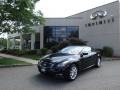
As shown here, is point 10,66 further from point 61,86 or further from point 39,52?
point 39,52

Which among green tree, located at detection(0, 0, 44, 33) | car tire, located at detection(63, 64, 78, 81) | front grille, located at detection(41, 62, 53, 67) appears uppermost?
green tree, located at detection(0, 0, 44, 33)

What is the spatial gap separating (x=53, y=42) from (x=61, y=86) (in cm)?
2130

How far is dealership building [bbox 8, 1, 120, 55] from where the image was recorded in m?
22.1

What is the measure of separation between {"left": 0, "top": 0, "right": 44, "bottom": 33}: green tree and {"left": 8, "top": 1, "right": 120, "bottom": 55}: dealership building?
3504 mm

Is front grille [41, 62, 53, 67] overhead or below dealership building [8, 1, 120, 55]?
below

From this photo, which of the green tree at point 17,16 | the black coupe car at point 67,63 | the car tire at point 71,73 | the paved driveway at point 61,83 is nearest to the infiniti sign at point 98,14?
the green tree at point 17,16

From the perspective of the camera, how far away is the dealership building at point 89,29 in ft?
72.5

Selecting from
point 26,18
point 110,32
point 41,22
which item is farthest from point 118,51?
point 26,18

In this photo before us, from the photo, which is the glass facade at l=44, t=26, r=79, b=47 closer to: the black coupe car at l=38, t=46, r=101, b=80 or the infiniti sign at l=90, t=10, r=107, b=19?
the infiniti sign at l=90, t=10, r=107, b=19

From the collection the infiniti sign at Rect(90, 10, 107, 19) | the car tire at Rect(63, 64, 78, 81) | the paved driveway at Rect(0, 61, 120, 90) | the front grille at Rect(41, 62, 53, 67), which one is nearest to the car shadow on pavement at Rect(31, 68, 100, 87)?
the paved driveway at Rect(0, 61, 120, 90)

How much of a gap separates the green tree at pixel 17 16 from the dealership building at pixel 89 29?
11.5ft

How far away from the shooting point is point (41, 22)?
2000 cm

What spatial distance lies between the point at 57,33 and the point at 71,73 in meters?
20.6

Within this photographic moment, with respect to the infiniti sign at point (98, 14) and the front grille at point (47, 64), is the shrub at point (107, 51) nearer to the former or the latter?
the infiniti sign at point (98, 14)
